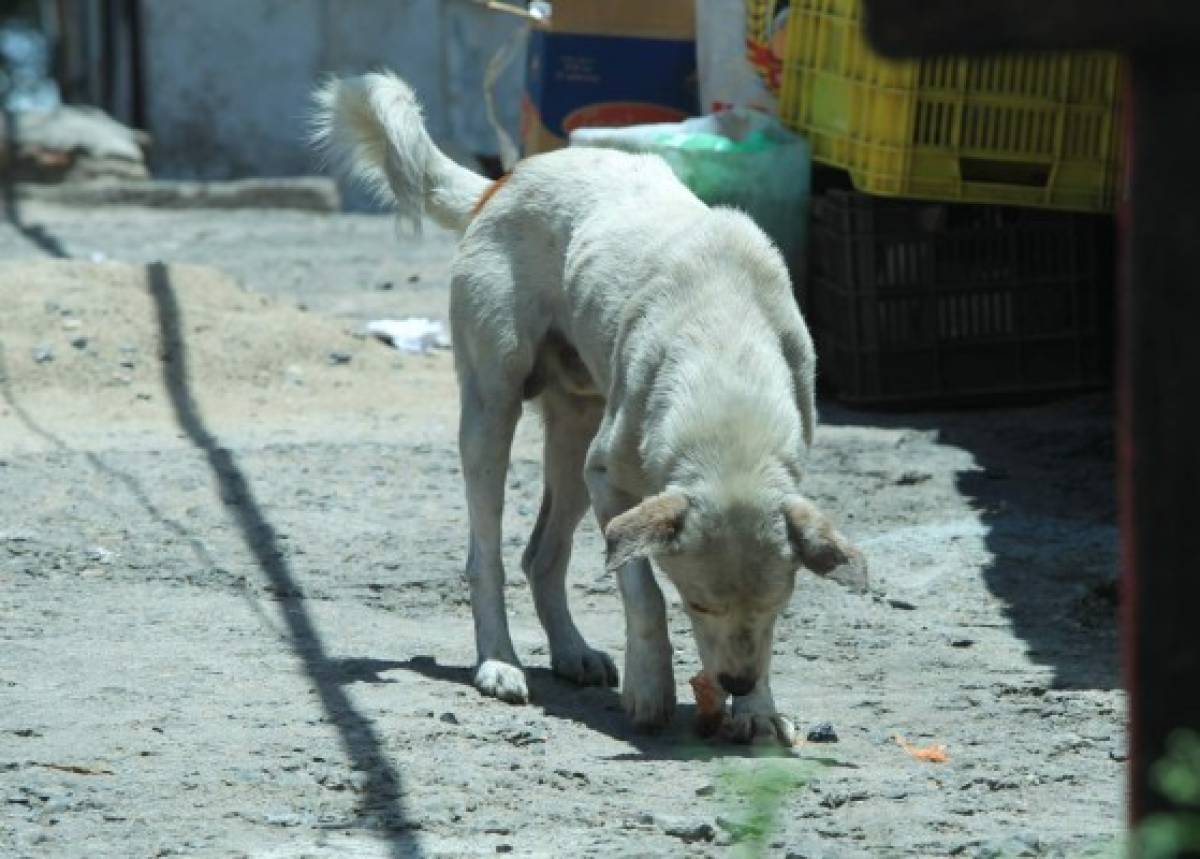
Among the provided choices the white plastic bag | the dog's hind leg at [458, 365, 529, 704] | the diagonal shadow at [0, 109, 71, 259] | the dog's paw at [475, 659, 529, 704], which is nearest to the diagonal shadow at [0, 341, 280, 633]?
the dog's hind leg at [458, 365, 529, 704]

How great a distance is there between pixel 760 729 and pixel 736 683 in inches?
8.2

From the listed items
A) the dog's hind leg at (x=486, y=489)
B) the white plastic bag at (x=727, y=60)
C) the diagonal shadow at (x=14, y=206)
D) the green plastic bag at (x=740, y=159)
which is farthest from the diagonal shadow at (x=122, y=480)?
the diagonal shadow at (x=14, y=206)

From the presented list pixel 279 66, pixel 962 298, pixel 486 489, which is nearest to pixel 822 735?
pixel 486 489

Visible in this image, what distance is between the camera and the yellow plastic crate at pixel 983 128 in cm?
904

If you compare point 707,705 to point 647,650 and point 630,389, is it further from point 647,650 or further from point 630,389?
point 630,389

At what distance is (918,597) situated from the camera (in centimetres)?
699

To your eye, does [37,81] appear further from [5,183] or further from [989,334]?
[989,334]

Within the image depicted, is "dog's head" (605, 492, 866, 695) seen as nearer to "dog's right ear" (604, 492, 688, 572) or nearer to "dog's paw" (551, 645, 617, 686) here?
"dog's right ear" (604, 492, 688, 572)

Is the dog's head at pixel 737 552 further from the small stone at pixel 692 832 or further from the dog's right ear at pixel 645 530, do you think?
the small stone at pixel 692 832

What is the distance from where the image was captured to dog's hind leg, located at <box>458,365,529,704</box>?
608cm

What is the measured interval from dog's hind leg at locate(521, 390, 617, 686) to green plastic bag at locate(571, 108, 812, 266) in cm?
329

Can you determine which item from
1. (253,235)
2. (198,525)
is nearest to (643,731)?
(198,525)

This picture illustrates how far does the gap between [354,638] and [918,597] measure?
1.82m

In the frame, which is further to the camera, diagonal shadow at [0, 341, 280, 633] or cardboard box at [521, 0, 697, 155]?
cardboard box at [521, 0, 697, 155]
